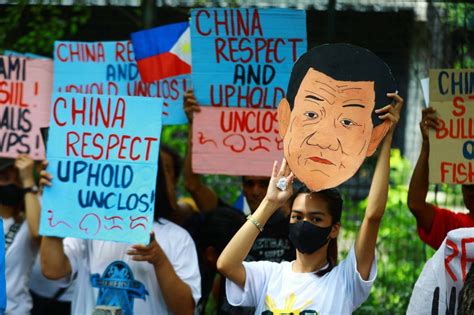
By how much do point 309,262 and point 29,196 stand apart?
192 cm

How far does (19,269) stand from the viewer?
20.4 ft

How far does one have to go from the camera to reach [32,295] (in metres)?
6.56

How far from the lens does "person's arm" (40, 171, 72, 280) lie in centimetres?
578

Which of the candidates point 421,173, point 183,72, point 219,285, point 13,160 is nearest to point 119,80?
point 183,72

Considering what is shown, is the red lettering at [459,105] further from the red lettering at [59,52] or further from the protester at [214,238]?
the red lettering at [59,52]

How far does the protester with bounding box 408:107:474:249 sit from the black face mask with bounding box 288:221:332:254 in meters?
1.04

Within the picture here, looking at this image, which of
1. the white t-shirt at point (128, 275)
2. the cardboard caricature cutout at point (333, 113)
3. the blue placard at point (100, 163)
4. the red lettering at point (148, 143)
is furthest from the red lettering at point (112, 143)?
the cardboard caricature cutout at point (333, 113)

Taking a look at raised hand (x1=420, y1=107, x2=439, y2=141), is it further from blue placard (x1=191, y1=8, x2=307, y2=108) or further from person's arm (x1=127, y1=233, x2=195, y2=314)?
person's arm (x1=127, y1=233, x2=195, y2=314)

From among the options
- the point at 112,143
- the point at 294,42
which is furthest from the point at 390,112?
the point at 112,143

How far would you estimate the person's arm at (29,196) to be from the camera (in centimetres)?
624

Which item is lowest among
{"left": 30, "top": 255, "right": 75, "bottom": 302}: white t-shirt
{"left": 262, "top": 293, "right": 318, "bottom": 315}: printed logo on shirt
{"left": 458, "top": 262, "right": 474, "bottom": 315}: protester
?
{"left": 30, "top": 255, "right": 75, "bottom": 302}: white t-shirt

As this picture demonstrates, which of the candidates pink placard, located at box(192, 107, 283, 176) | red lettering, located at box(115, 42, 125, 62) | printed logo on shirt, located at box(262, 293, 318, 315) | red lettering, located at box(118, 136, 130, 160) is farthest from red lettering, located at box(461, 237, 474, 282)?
red lettering, located at box(115, 42, 125, 62)

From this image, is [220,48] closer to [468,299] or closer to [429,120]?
[429,120]

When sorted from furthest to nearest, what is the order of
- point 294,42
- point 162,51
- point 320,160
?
1. point 162,51
2. point 294,42
3. point 320,160
